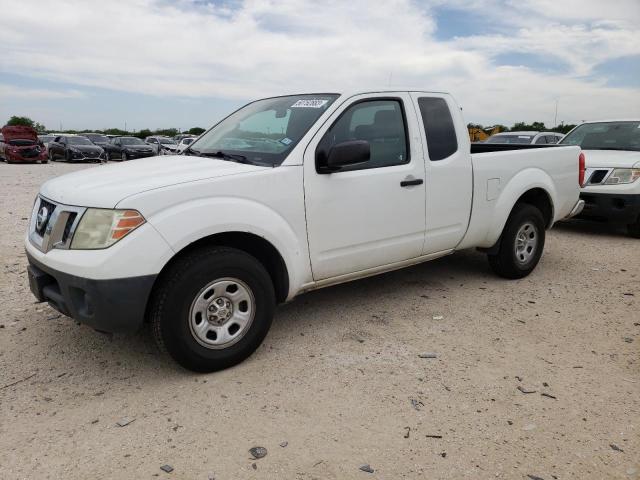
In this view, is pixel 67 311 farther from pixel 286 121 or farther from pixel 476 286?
pixel 476 286

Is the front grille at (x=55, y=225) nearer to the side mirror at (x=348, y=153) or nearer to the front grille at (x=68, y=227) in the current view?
the front grille at (x=68, y=227)

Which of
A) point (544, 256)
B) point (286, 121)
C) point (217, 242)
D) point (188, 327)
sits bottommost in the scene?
point (544, 256)

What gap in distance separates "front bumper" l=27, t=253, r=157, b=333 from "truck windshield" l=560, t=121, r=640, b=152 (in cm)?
798

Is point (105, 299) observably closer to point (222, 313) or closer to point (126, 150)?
point (222, 313)

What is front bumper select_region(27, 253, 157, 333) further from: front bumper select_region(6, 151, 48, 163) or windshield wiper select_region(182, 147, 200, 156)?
front bumper select_region(6, 151, 48, 163)

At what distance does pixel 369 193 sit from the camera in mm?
3879

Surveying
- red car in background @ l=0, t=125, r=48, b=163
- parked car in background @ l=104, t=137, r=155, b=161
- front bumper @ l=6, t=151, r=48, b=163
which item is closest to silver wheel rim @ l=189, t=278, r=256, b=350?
parked car in background @ l=104, t=137, r=155, b=161

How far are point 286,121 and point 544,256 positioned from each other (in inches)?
158

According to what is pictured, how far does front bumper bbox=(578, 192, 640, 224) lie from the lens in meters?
7.39

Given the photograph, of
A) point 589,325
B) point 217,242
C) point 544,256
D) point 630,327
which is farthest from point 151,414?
point 544,256

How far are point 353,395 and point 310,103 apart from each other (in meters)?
2.15

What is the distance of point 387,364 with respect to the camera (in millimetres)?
3488

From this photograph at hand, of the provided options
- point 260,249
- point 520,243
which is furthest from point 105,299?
point 520,243

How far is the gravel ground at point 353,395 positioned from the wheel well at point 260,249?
18.9 inches
